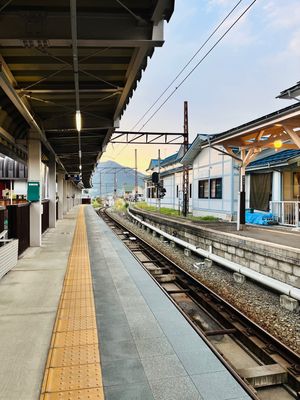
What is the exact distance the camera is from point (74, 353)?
3205 millimetres

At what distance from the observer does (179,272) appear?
8.31m

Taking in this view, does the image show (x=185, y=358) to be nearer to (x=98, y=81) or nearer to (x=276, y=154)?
(x=98, y=81)

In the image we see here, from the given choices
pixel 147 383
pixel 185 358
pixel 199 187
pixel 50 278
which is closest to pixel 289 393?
pixel 185 358

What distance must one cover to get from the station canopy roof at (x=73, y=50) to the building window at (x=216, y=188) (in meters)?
10.1

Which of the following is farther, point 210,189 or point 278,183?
point 210,189

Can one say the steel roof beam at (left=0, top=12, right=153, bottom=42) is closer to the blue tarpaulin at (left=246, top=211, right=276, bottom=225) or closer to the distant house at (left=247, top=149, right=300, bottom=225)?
the distant house at (left=247, top=149, right=300, bottom=225)

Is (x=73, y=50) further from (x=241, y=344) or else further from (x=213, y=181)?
(x=213, y=181)

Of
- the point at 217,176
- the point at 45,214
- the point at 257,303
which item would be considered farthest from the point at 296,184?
the point at 45,214

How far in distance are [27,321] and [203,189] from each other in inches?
696

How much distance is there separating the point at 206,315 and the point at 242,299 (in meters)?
1.09

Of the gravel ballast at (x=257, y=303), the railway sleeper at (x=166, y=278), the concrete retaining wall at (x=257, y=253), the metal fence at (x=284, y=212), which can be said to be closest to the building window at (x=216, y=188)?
the metal fence at (x=284, y=212)

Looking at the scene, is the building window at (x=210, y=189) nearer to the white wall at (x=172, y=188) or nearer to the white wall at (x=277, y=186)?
the white wall at (x=277, y=186)

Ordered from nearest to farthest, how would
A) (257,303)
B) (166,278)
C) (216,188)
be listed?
(257,303), (166,278), (216,188)

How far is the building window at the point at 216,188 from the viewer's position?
1805 centimetres
